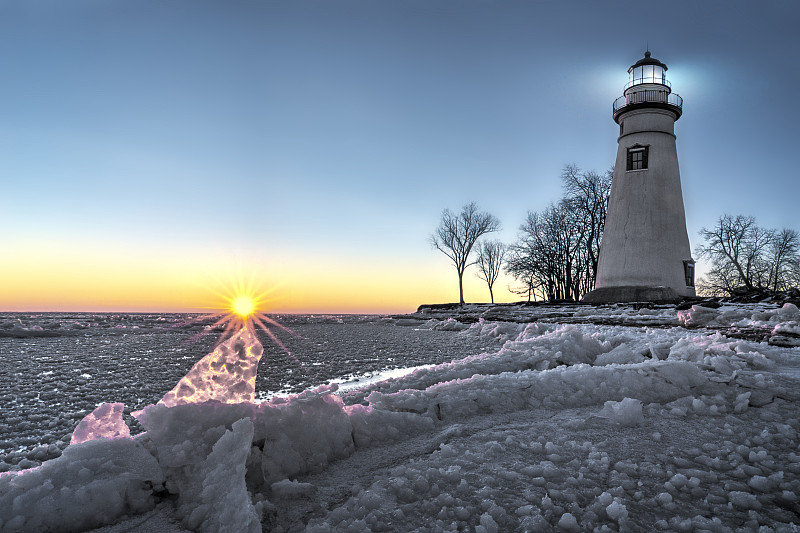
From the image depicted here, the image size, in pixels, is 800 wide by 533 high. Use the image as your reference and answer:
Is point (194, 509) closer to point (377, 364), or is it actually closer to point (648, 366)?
point (648, 366)

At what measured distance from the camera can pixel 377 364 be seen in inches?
169

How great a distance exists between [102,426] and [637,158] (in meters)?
20.8

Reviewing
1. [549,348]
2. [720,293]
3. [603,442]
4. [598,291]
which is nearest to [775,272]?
[720,293]

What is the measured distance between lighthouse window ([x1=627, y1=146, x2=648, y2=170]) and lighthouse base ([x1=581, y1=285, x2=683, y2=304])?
5.23 m

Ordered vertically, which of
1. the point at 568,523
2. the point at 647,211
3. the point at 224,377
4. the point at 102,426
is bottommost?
the point at 568,523

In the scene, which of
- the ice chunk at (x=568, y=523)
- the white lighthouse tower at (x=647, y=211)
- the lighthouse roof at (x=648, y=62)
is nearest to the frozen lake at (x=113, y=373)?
the ice chunk at (x=568, y=523)

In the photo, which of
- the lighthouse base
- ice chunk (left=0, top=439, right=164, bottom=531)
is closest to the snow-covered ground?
ice chunk (left=0, top=439, right=164, bottom=531)

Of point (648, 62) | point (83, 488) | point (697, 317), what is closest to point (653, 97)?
point (648, 62)

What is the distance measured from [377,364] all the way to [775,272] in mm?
40948

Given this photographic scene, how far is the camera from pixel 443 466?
4.34 feet

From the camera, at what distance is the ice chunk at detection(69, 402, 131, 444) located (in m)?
1.35

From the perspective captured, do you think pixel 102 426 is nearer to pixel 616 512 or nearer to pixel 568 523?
pixel 568 523

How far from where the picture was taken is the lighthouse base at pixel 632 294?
54.5 ft

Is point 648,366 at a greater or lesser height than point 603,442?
greater
